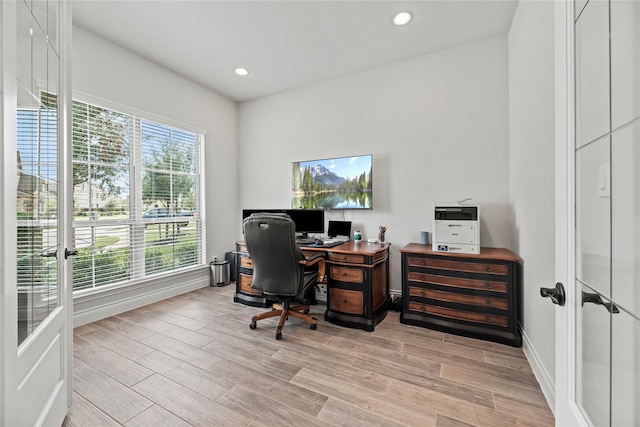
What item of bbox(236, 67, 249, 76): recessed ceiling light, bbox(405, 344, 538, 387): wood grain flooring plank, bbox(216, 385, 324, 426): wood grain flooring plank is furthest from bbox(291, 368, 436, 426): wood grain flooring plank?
bbox(236, 67, 249, 76): recessed ceiling light

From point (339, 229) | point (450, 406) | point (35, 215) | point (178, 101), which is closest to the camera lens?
point (35, 215)

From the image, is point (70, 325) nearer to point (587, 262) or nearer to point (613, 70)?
point (587, 262)

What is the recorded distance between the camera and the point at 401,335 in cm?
237

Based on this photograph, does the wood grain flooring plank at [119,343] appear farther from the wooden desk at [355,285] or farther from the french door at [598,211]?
the french door at [598,211]

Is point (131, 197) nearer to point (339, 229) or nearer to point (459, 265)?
A: point (339, 229)

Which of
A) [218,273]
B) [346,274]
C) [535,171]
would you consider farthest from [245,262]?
[535,171]

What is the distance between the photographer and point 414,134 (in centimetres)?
308

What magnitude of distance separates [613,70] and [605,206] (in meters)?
0.35

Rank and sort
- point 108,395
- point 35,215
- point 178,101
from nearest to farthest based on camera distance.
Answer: point 35,215 → point 108,395 → point 178,101

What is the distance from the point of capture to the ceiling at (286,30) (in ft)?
7.57

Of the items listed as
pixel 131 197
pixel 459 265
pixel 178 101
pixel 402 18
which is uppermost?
pixel 402 18

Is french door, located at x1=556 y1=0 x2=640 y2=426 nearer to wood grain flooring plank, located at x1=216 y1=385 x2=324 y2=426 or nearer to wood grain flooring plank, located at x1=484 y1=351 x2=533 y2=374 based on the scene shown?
wood grain flooring plank, located at x1=216 y1=385 x2=324 y2=426

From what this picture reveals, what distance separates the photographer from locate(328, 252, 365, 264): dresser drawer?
2.54 metres

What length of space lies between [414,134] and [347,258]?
1.71 metres
